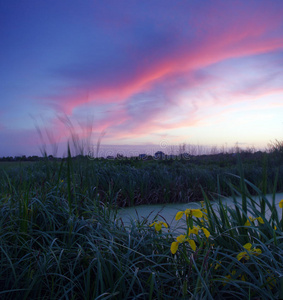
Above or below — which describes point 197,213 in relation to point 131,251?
above

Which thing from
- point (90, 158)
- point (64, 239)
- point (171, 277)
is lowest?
point (171, 277)

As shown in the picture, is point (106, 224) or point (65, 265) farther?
point (106, 224)

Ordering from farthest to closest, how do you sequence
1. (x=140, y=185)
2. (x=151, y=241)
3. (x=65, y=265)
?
(x=140, y=185), (x=151, y=241), (x=65, y=265)

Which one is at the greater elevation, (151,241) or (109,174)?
(109,174)

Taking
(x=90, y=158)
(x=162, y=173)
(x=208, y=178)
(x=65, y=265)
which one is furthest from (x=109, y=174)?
(x=65, y=265)

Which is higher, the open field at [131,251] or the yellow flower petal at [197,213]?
the yellow flower petal at [197,213]

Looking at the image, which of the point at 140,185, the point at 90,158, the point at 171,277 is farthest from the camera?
the point at 140,185

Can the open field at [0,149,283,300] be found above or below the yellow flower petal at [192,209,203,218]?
below

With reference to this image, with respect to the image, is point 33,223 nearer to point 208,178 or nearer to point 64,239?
point 64,239

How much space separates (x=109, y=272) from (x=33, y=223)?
0.66 metres

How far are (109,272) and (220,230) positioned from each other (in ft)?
2.42

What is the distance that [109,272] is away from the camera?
5.18ft

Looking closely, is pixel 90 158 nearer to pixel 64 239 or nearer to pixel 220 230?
pixel 64 239

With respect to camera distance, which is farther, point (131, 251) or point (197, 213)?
point (131, 251)
